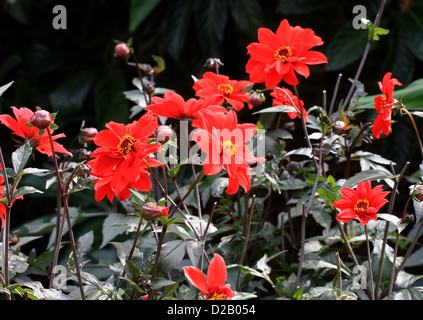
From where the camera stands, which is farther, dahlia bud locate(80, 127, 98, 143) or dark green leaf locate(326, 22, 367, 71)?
dark green leaf locate(326, 22, 367, 71)

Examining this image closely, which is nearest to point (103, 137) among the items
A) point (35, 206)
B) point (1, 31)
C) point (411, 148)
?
point (411, 148)

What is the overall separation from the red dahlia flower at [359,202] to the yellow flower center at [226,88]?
5.9 inches

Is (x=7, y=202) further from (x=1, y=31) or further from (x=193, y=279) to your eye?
(x=1, y=31)

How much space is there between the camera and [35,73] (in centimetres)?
174

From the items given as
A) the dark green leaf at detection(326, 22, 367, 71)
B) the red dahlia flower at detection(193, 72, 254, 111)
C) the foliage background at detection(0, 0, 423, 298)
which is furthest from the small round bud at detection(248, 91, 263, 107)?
the dark green leaf at detection(326, 22, 367, 71)

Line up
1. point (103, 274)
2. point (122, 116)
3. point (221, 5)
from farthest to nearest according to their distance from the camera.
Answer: point (122, 116)
point (221, 5)
point (103, 274)

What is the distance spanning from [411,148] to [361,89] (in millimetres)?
818

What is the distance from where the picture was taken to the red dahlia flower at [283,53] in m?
0.46

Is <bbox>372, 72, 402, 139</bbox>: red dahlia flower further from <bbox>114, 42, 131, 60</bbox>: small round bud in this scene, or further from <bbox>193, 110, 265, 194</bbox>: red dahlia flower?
<bbox>114, 42, 131, 60</bbox>: small round bud

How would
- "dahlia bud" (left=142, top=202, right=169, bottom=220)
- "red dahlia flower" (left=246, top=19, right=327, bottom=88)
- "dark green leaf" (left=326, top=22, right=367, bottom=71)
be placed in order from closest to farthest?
"dahlia bud" (left=142, top=202, right=169, bottom=220) < "red dahlia flower" (left=246, top=19, right=327, bottom=88) < "dark green leaf" (left=326, top=22, right=367, bottom=71)

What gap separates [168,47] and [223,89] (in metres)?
1.00

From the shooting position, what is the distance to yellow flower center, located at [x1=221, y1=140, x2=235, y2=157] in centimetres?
39

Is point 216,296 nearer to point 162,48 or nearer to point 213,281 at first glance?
point 213,281
